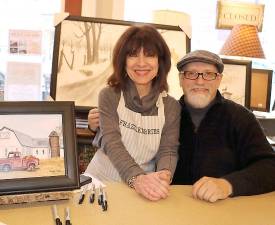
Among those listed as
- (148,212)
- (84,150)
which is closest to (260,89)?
(84,150)

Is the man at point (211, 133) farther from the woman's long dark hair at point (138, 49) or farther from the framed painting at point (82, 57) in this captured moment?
the framed painting at point (82, 57)

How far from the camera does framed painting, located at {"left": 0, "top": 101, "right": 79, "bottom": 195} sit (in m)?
1.09

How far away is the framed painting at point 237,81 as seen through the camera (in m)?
2.56

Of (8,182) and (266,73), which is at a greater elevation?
(266,73)

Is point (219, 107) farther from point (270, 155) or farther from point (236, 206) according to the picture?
A: point (236, 206)

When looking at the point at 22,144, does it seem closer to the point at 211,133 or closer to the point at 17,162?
the point at 17,162

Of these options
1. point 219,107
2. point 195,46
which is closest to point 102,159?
point 219,107

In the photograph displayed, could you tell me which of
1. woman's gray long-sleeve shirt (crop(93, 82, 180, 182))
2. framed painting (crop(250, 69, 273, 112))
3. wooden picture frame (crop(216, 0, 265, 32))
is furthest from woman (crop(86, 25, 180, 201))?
wooden picture frame (crop(216, 0, 265, 32))

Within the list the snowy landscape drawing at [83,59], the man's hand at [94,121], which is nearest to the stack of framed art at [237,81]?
the snowy landscape drawing at [83,59]

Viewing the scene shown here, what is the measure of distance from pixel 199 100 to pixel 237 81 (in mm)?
1060

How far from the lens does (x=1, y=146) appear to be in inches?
43.5

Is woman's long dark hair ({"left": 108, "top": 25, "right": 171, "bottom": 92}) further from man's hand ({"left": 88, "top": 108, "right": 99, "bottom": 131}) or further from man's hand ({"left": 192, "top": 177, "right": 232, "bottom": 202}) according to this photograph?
man's hand ({"left": 192, "top": 177, "right": 232, "bottom": 202})

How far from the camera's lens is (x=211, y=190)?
1224mm

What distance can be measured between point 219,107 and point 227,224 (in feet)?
2.17
